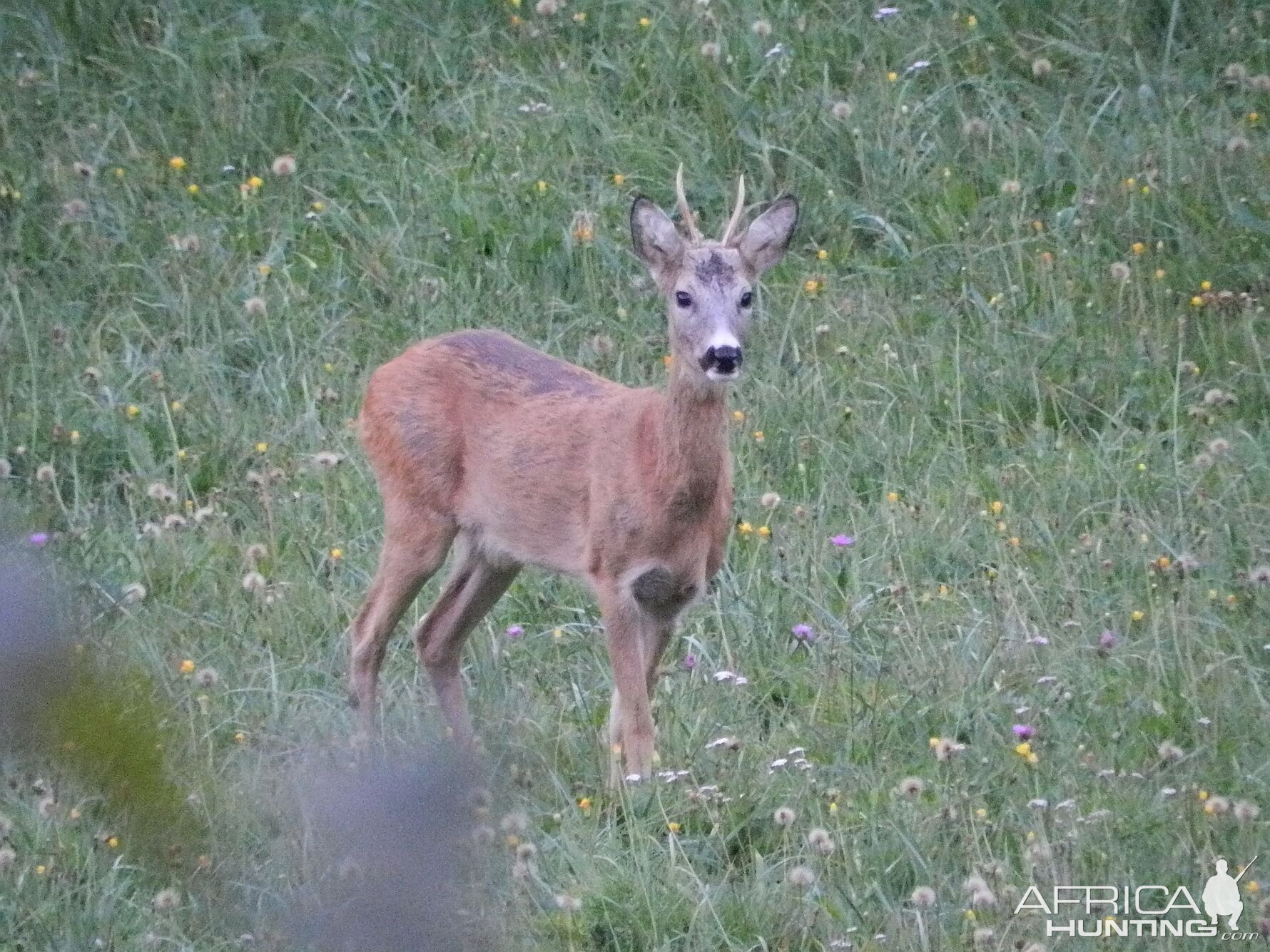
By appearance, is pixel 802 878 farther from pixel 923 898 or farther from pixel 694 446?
pixel 694 446

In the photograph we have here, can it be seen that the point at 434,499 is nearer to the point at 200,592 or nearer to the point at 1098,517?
the point at 200,592

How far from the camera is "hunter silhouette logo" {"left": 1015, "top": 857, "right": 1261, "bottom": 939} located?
321cm

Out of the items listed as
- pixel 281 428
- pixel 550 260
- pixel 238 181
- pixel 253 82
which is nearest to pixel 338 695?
pixel 281 428

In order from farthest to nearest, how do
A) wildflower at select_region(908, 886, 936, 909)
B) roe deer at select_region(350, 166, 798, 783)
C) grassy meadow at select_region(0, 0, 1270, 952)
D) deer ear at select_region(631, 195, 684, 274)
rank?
deer ear at select_region(631, 195, 684, 274) → roe deer at select_region(350, 166, 798, 783) → grassy meadow at select_region(0, 0, 1270, 952) → wildflower at select_region(908, 886, 936, 909)

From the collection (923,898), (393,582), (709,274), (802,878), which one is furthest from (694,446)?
(923,898)

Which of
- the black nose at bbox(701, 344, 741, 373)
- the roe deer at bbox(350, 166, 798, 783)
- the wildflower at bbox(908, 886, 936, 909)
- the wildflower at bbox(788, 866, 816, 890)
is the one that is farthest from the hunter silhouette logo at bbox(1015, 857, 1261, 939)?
the black nose at bbox(701, 344, 741, 373)

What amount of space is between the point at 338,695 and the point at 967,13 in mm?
4302

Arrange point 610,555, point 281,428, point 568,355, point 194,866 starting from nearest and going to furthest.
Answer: point 194,866 → point 610,555 → point 281,428 → point 568,355

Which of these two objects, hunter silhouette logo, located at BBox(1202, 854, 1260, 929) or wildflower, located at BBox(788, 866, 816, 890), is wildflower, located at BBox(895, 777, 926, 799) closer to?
wildflower, located at BBox(788, 866, 816, 890)

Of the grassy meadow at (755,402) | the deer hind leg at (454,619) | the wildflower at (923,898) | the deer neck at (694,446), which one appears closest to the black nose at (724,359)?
the deer neck at (694,446)

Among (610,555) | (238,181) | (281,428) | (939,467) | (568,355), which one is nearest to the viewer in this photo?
(610,555)

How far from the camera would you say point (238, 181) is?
744 centimetres

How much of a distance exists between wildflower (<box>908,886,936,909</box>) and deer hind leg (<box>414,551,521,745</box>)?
1.77m

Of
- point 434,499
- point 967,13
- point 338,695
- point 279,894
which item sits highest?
point 279,894
